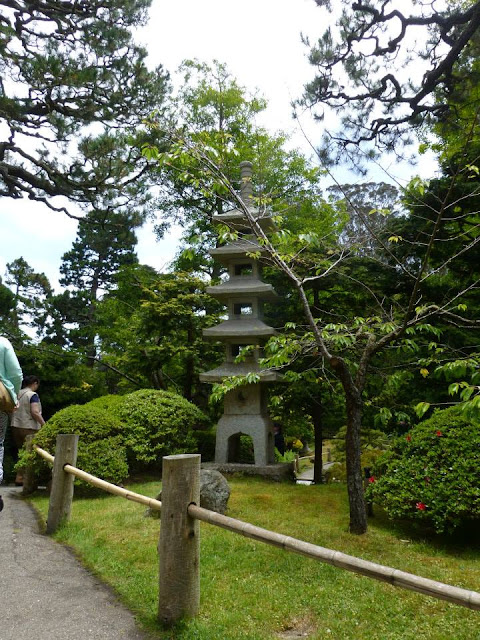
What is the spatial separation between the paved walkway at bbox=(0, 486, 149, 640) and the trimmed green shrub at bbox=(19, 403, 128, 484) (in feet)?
7.64

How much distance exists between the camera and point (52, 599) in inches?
129

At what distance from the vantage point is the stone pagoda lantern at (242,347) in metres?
9.59

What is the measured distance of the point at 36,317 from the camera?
2541cm

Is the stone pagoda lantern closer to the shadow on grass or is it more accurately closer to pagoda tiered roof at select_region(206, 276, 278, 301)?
pagoda tiered roof at select_region(206, 276, 278, 301)

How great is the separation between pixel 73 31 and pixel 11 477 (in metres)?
A: 9.50

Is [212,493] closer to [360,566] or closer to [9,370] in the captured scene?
[9,370]

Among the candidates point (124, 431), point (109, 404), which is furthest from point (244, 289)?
point (124, 431)

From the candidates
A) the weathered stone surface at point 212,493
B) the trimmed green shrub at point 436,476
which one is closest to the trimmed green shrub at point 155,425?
the weathered stone surface at point 212,493

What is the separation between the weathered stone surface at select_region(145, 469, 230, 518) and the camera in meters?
5.62

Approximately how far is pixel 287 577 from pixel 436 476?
2.18 metres

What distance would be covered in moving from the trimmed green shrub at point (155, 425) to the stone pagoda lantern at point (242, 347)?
2.57ft

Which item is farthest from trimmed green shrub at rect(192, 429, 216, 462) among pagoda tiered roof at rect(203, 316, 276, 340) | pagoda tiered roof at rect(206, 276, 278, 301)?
pagoda tiered roof at rect(206, 276, 278, 301)

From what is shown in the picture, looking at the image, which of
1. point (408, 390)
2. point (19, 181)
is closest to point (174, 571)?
point (408, 390)

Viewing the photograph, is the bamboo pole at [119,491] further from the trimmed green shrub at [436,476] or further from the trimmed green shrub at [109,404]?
the trimmed green shrub at [109,404]
